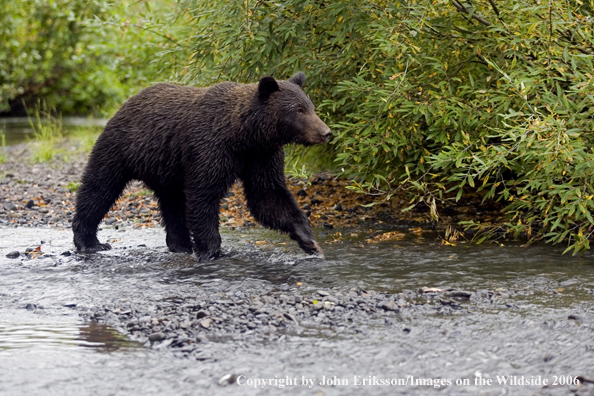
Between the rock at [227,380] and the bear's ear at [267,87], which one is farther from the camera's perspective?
the bear's ear at [267,87]

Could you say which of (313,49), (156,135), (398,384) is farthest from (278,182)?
(398,384)

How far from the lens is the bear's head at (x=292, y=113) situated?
21.6 feet

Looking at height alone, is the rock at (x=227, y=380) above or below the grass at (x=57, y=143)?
below

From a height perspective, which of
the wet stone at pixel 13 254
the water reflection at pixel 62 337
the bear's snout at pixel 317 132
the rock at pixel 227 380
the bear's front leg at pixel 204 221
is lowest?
the water reflection at pixel 62 337

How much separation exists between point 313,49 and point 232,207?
269 centimetres

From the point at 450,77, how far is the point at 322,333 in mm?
3760

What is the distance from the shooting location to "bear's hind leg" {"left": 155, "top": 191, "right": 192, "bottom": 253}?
754cm

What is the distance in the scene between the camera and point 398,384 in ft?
13.2

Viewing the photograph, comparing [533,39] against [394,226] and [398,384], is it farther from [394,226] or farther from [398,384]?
[398,384]

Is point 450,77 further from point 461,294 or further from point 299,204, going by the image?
point 299,204

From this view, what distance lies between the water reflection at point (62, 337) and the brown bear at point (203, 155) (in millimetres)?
2007

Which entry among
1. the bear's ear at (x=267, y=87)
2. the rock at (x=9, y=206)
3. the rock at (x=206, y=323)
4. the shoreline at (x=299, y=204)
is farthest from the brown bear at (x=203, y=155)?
the rock at (x=9, y=206)

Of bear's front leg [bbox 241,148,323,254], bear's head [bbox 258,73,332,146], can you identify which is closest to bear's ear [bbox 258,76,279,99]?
bear's head [bbox 258,73,332,146]

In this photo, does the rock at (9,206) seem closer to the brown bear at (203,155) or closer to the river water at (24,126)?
the brown bear at (203,155)
